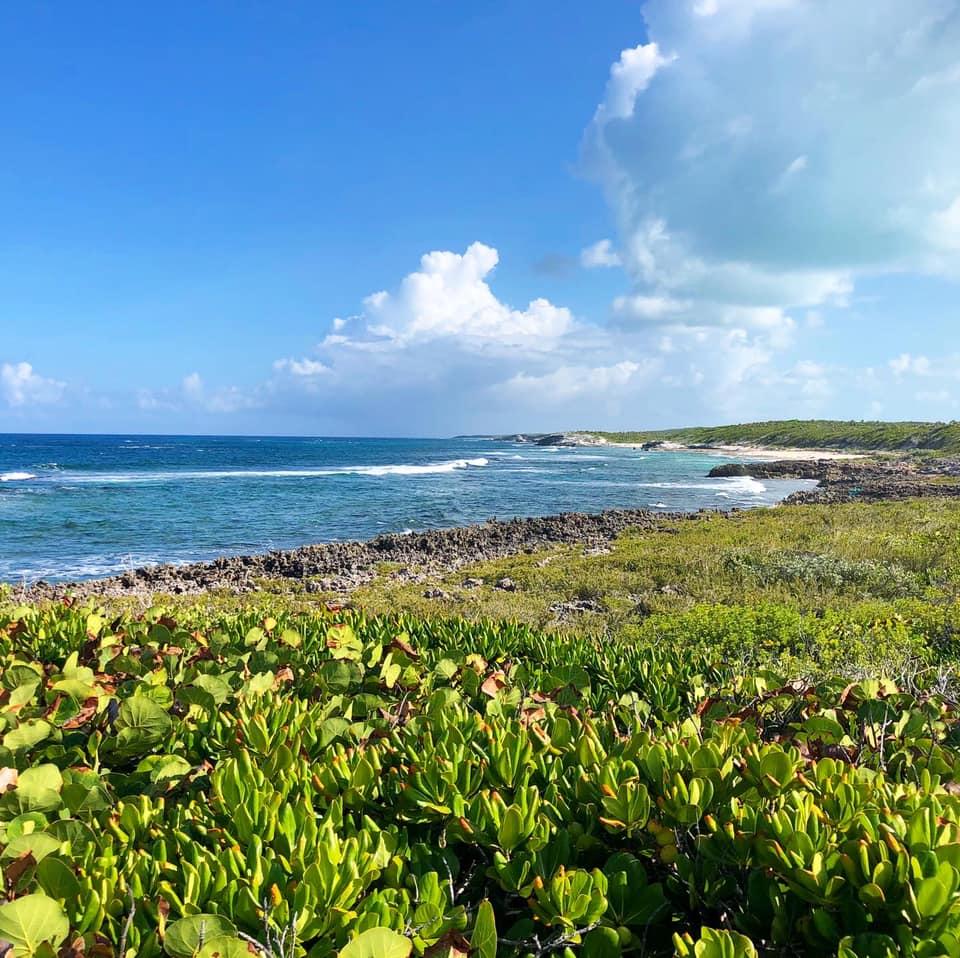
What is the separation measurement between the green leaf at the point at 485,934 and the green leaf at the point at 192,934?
521 mm

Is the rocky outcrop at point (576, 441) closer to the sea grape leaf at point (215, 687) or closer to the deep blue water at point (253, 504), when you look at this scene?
the deep blue water at point (253, 504)

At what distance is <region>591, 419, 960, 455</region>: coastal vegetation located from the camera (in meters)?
67.2

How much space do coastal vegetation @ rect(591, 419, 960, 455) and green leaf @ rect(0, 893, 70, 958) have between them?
7043cm

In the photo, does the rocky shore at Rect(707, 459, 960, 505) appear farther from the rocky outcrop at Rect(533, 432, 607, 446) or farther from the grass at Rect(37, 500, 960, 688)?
the rocky outcrop at Rect(533, 432, 607, 446)

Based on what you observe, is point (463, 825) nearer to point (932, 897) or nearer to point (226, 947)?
point (226, 947)

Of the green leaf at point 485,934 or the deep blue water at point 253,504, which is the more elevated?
the green leaf at point 485,934

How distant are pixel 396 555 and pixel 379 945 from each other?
18510mm

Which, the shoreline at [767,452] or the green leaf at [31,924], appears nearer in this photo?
the green leaf at [31,924]

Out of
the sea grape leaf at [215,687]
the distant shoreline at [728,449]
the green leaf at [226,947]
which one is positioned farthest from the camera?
the distant shoreline at [728,449]

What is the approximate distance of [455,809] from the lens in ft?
5.93

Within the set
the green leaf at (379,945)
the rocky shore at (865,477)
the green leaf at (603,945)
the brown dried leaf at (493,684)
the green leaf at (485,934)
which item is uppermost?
the green leaf at (379,945)

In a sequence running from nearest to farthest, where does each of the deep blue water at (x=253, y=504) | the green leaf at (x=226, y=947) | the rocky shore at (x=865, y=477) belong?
the green leaf at (x=226, y=947), the deep blue water at (x=253, y=504), the rocky shore at (x=865, y=477)

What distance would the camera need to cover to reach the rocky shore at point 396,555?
612 inches

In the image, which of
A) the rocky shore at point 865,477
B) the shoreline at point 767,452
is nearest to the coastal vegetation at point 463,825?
the rocky shore at point 865,477
